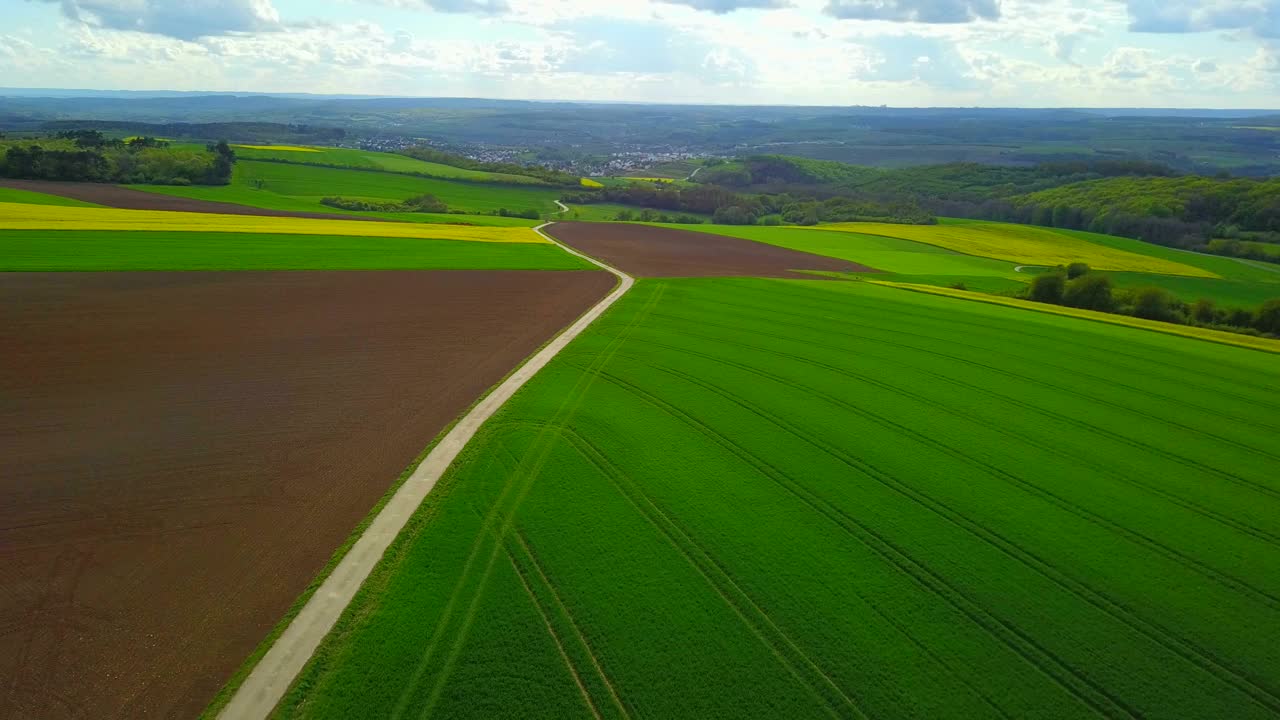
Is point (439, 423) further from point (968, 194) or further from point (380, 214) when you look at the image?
point (968, 194)

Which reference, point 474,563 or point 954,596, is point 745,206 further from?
point 474,563

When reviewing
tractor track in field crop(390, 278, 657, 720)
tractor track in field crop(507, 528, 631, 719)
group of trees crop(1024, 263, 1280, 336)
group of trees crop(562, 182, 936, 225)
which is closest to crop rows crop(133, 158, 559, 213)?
group of trees crop(562, 182, 936, 225)

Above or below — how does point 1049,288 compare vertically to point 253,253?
below

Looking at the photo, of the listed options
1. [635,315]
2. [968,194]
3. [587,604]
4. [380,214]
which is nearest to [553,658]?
[587,604]

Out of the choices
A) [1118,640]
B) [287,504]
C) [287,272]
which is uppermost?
[287,272]

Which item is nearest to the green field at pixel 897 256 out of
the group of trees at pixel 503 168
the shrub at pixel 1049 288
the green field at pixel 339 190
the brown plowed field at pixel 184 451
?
the shrub at pixel 1049 288

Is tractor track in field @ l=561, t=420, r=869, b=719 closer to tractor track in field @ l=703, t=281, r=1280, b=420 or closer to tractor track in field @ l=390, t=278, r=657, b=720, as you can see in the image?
tractor track in field @ l=390, t=278, r=657, b=720

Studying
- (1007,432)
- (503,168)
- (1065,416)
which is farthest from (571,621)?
(503,168)
